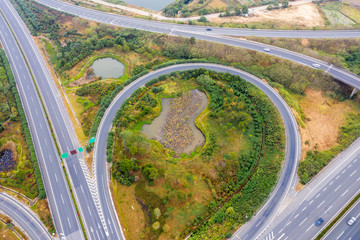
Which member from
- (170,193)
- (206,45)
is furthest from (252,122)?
(206,45)

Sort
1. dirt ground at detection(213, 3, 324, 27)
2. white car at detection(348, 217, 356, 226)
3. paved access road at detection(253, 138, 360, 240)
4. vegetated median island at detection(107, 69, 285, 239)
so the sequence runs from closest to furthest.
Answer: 1. paved access road at detection(253, 138, 360, 240)
2. white car at detection(348, 217, 356, 226)
3. vegetated median island at detection(107, 69, 285, 239)
4. dirt ground at detection(213, 3, 324, 27)

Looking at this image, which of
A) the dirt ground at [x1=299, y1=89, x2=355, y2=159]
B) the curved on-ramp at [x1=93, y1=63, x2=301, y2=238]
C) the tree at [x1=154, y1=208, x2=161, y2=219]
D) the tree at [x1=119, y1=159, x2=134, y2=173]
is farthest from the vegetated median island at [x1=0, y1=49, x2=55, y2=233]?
the dirt ground at [x1=299, y1=89, x2=355, y2=159]

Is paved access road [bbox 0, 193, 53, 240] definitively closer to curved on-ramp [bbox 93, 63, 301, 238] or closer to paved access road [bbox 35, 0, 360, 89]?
curved on-ramp [bbox 93, 63, 301, 238]

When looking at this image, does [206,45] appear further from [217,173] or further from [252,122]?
[217,173]

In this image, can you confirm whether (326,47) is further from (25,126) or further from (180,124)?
(25,126)

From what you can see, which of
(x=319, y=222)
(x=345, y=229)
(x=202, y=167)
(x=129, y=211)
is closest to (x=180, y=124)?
(x=202, y=167)
